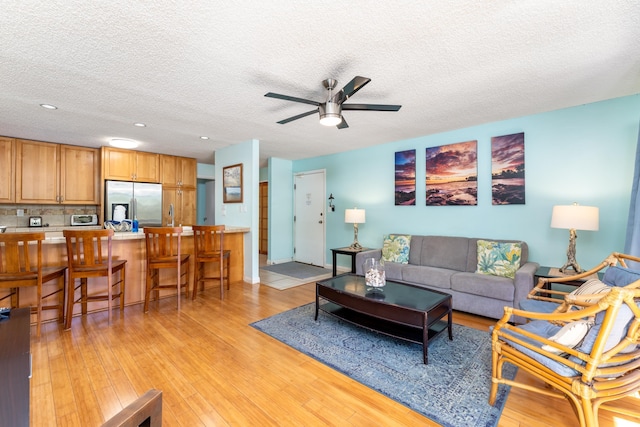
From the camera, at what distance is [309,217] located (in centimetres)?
599

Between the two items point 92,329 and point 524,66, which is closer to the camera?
point 524,66

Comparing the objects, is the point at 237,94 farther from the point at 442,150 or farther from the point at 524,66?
the point at 442,150

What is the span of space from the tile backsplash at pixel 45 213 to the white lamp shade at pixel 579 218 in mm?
7083

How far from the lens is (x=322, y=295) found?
113 inches

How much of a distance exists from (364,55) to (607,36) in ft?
5.13

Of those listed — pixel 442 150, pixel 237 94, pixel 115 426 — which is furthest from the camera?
pixel 442 150

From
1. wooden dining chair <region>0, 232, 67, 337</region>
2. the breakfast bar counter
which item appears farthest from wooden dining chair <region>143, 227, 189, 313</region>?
wooden dining chair <region>0, 232, 67, 337</region>

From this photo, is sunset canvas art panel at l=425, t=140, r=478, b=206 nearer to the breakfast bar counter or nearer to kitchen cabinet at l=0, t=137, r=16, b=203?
the breakfast bar counter

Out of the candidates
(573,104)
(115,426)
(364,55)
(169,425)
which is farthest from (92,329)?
(573,104)

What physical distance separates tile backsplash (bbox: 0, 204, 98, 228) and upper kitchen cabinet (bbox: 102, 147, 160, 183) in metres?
0.90

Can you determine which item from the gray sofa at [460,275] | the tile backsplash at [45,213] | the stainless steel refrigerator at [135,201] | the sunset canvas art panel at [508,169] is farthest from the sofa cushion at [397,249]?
the tile backsplash at [45,213]

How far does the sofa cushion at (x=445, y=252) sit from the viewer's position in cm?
365

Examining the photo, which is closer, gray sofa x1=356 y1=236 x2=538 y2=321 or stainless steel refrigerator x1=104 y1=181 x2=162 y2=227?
gray sofa x1=356 y1=236 x2=538 y2=321

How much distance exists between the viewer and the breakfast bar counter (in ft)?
9.61
